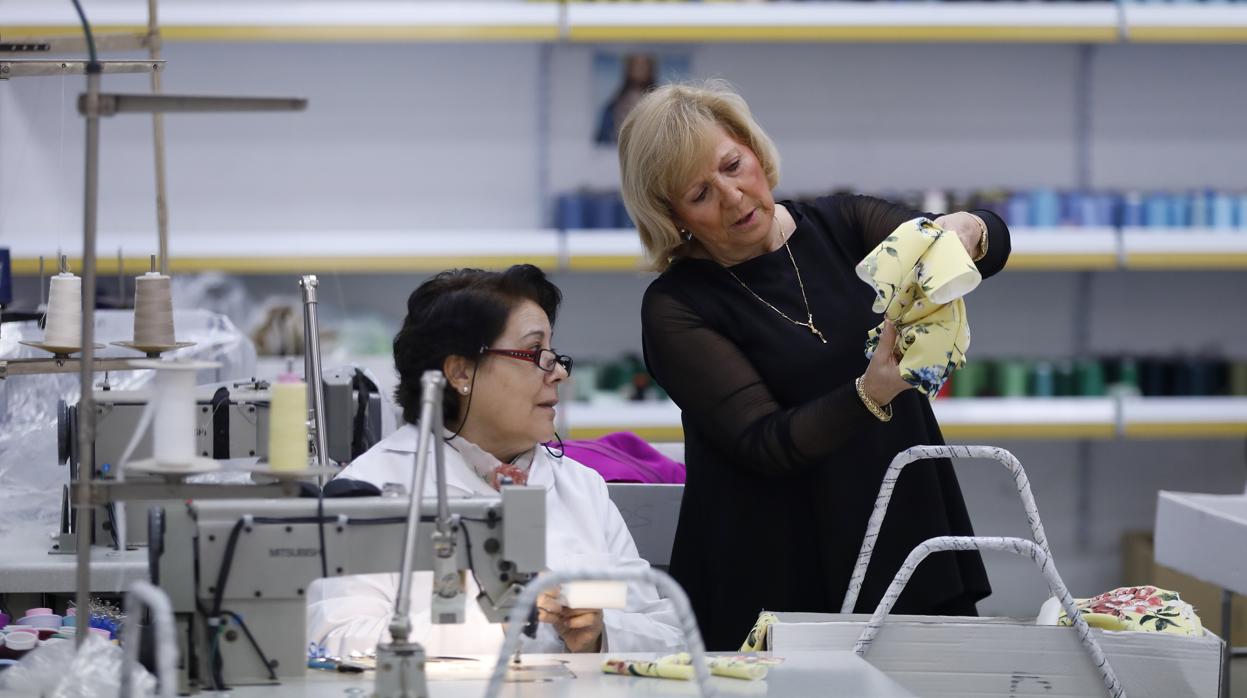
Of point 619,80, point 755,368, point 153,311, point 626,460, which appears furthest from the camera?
point 619,80

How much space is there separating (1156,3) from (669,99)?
2.47 metres

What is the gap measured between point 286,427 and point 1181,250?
10.5ft

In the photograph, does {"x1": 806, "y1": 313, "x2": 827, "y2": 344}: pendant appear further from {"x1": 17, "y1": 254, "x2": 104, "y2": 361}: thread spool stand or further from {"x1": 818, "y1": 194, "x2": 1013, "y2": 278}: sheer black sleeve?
{"x1": 17, "y1": 254, "x2": 104, "y2": 361}: thread spool stand

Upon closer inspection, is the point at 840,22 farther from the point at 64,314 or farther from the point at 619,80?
the point at 64,314

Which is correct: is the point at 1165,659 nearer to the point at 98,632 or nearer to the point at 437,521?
the point at 437,521

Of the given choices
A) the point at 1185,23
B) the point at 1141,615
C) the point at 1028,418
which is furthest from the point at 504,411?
the point at 1185,23

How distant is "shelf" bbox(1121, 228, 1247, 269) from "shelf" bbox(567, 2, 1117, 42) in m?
0.59

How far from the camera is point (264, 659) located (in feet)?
5.18

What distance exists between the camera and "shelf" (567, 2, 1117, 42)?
3.87 metres

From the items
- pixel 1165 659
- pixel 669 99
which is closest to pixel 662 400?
pixel 669 99

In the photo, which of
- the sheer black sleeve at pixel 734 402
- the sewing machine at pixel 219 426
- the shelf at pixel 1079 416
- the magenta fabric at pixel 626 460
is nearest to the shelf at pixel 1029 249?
the shelf at pixel 1079 416

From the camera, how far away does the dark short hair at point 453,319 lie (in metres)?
2.16

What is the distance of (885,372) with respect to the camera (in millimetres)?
1833

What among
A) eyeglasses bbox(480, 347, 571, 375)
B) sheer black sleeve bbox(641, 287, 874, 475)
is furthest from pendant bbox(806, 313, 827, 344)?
eyeglasses bbox(480, 347, 571, 375)
